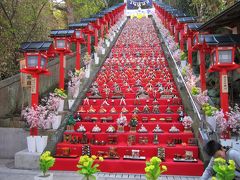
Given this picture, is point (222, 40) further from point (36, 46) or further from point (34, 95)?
point (34, 95)

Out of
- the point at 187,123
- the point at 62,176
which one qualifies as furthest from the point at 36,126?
the point at 187,123

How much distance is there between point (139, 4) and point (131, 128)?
35552mm

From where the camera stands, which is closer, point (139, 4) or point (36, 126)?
point (36, 126)

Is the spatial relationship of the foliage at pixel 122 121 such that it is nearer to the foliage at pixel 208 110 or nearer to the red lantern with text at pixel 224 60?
the foliage at pixel 208 110

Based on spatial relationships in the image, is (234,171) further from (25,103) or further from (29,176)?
(25,103)

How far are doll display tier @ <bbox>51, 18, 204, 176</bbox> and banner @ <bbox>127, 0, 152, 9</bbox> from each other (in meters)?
29.3

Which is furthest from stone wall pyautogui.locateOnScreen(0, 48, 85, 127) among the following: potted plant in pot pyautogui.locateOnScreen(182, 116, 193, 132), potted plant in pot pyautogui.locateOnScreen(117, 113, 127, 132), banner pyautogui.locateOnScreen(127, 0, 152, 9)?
banner pyautogui.locateOnScreen(127, 0, 152, 9)

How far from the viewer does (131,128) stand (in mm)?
9000

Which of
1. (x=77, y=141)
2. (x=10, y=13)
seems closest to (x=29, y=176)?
(x=77, y=141)

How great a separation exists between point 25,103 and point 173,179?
612cm

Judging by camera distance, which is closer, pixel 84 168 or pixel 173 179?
pixel 84 168

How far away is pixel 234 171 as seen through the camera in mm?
4320

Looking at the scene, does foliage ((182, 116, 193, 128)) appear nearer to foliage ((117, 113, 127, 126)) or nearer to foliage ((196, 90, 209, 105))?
foliage ((196, 90, 209, 105))

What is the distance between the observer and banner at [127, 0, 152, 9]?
41.8 meters
